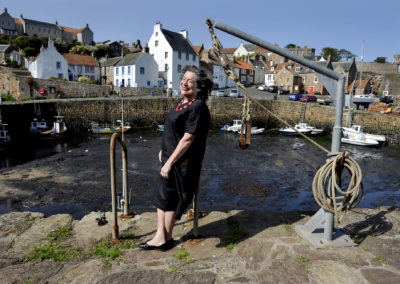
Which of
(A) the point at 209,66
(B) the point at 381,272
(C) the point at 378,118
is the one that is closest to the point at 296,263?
(B) the point at 381,272

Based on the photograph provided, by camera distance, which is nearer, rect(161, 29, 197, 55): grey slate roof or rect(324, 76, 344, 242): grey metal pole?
rect(324, 76, 344, 242): grey metal pole

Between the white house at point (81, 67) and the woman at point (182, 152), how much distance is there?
170 ft

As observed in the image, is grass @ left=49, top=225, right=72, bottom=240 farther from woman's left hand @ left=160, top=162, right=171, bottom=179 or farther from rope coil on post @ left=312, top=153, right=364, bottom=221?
rope coil on post @ left=312, top=153, right=364, bottom=221

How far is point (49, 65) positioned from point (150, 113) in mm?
20848

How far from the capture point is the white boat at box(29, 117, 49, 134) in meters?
28.0

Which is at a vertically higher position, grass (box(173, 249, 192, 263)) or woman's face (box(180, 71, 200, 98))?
woman's face (box(180, 71, 200, 98))

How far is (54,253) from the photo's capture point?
3.43m

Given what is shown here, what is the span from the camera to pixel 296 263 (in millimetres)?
3176

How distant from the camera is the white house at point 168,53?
48.0m

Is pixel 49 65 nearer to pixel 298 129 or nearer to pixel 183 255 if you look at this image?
pixel 298 129

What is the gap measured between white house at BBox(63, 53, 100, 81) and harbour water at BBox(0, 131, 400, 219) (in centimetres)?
2917

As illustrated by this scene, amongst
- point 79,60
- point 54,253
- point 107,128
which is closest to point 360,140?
point 107,128

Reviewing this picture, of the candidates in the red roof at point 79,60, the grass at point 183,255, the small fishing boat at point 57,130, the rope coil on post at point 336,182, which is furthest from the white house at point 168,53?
the grass at point 183,255

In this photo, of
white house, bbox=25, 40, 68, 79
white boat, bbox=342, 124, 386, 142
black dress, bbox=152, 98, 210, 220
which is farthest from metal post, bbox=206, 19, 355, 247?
white house, bbox=25, 40, 68, 79
